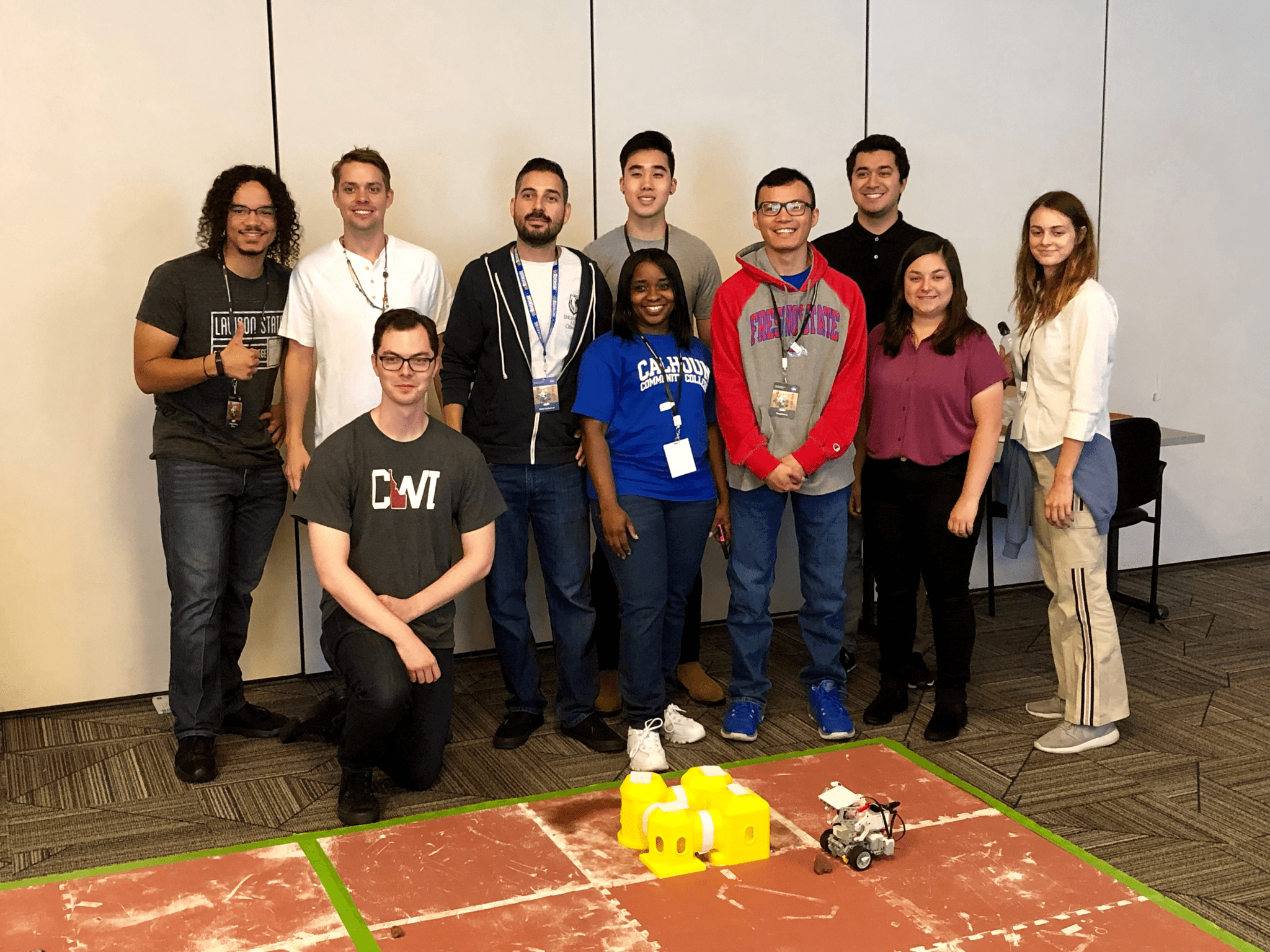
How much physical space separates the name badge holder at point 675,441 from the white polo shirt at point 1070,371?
102 centimetres

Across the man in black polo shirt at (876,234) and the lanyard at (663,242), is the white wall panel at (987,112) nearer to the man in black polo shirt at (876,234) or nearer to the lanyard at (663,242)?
the man in black polo shirt at (876,234)

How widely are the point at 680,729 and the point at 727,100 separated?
2.42 metres

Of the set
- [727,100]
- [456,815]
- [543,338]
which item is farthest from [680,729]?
[727,100]

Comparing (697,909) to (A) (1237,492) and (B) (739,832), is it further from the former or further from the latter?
(A) (1237,492)

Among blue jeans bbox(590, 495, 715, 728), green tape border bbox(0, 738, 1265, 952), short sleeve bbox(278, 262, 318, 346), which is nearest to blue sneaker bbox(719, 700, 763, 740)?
green tape border bbox(0, 738, 1265, 952)

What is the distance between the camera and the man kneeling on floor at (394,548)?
294 cm

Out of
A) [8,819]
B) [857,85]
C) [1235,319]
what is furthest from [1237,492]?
[8,819]

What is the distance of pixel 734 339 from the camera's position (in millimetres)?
3391

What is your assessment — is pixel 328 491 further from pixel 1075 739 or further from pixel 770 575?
pixel 1075 739

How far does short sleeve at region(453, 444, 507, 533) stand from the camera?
308cm

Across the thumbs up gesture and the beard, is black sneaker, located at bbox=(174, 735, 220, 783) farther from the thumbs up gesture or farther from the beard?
the beard

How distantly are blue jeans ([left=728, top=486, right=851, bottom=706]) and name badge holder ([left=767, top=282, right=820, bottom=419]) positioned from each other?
231 millimetres

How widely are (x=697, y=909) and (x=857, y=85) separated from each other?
339 centimetres

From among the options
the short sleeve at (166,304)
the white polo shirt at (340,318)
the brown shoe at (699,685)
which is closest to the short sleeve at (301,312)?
the white polo shirt at (340,318)
